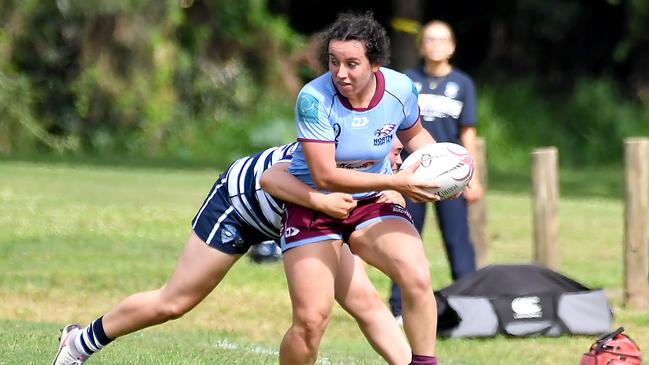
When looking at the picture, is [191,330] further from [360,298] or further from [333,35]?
[333,35]

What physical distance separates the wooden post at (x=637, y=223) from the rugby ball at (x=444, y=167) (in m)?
4.70

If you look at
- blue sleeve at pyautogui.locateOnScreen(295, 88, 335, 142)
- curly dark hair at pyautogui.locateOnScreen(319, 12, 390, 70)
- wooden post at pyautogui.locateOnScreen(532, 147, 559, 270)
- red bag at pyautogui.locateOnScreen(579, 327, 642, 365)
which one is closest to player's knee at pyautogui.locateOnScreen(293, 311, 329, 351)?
blue sleeve at pyautogui.locateOnScreen(295, 88, 335, 142)

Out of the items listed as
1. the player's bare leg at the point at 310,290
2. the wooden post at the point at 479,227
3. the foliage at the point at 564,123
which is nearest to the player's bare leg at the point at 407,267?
the player's bare leg at the point at 310,290

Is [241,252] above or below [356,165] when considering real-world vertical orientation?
below

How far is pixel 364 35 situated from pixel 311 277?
1.10 meters

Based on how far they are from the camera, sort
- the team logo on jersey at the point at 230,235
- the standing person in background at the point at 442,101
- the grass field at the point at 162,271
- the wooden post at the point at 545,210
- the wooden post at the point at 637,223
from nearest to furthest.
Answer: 1. the team logo on jersey at the point at 230,235
2. the grass field at the point at 162,271
3. the standing person in background at the point at 442,101
4. the wooden post at the point at 637,223
5. the wooden post at the point at 545,210

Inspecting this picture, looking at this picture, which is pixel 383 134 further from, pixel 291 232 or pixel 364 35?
pixel 291 232

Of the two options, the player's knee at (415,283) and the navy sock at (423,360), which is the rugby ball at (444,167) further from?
the navy sock at (423,360)

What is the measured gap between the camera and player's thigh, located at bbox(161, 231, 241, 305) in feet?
22.5

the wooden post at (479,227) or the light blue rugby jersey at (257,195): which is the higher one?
the light blue rugby jersey at (257,195)

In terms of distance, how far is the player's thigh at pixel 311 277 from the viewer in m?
6.46

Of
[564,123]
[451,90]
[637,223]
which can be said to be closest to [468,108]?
[451,90]

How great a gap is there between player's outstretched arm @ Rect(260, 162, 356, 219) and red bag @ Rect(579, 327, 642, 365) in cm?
162

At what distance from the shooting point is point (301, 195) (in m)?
6.54
